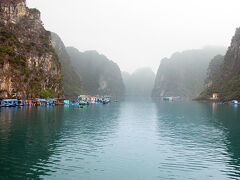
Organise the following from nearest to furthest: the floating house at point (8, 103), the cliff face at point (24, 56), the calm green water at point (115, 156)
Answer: the calm green water at point (115, 156) → the floating house at point (8, 103) → the cliff face at point (24, 56)

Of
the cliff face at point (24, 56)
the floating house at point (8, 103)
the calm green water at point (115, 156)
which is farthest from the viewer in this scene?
the cliff face at point (24, 56)

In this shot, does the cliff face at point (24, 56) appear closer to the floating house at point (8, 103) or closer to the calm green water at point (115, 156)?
the floating house at point (8, 103)

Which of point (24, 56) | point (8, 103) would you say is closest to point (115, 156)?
point (8, 103)

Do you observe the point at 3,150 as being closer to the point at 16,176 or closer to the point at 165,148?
the point at 16,176

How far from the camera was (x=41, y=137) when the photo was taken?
147 feet

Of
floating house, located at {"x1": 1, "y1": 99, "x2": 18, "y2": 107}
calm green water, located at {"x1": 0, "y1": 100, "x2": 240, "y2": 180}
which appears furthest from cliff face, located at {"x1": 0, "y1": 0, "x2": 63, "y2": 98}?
calm green water, located at {"x1": 0, "y1": 100, "x2": 240, "y2": 180}

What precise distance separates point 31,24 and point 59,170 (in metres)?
178

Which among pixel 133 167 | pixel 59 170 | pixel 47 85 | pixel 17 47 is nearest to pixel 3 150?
pixel 59 170

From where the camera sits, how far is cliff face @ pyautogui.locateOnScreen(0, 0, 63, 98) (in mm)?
129250

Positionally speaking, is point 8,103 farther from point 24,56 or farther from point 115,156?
point 115,156

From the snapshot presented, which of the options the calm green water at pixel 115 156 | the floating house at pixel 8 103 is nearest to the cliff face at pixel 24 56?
the floating house at pixel 8 103

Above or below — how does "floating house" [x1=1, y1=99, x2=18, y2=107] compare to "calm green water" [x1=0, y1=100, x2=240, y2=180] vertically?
above

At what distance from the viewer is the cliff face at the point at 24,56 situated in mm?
129250

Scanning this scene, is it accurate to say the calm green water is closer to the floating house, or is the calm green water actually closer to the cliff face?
the floating house
